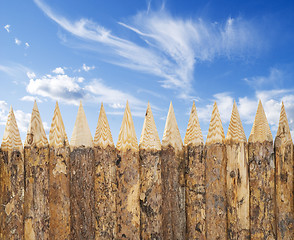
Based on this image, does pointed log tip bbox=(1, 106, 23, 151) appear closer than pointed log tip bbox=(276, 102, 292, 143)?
Yes

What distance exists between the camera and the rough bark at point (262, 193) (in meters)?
5.17

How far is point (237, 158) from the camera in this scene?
17.1 feet

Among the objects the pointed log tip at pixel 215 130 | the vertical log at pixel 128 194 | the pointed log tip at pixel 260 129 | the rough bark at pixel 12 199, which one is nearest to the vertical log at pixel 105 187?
the vertical log at pixel 128 194

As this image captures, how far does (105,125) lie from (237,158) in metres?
2.51

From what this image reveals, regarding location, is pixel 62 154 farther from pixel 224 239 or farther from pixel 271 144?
pixel 271 144

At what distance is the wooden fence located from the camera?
16.2ft

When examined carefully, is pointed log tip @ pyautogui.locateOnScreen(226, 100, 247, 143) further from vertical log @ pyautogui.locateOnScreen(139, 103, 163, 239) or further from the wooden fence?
vertical log @ pyautogui.locateOnScreen(139, 103, 163, 239)

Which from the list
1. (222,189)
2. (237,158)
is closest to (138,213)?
(222,189)

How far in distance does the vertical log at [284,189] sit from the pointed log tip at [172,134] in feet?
6.19

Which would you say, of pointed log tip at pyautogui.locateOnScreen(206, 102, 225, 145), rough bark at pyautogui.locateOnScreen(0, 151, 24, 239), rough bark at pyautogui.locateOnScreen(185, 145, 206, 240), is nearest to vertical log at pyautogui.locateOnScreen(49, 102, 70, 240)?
rough bark at pyautogui.locateOnScreen(0, 151, 24, 239)

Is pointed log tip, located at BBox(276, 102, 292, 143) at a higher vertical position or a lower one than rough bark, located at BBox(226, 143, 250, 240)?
higher

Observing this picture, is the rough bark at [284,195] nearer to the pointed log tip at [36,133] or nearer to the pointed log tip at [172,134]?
the pointed log tip at [172,134]

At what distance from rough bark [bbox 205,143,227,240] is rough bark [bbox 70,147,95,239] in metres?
2.09

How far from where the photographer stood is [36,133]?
→ 5094 millimetres
